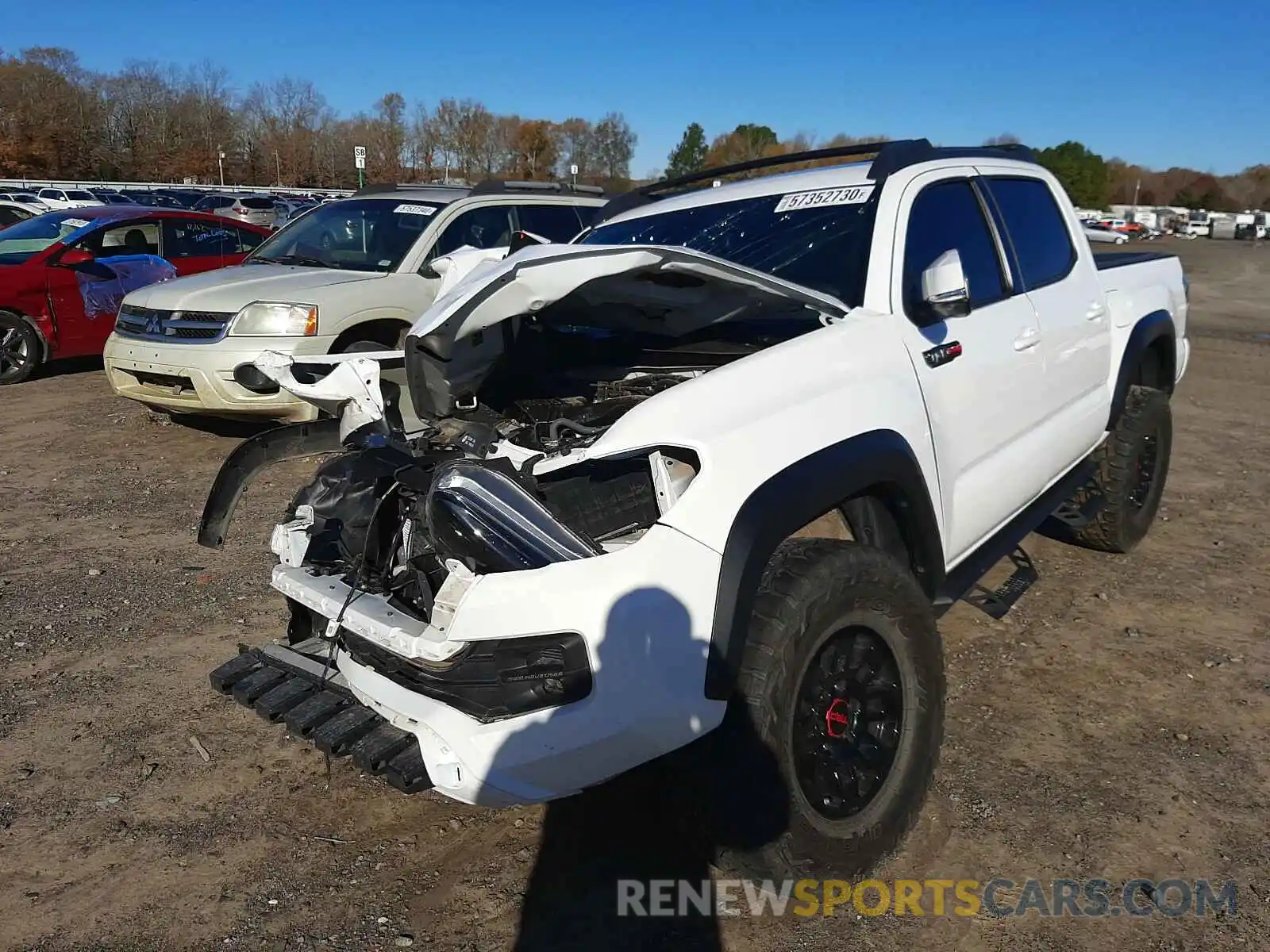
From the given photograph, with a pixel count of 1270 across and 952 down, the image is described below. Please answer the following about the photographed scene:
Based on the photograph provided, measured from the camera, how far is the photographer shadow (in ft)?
7.33

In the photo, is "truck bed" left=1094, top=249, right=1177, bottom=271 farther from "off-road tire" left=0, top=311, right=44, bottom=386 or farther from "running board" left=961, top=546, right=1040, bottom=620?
"off-road tire" left=0, top=311, right=44, bottom=386

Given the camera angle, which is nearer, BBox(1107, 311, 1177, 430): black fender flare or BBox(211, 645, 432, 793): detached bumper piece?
BBox(211, 645, 432, 793): detached bumper piece

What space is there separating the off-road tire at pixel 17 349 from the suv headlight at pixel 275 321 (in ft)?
14.5

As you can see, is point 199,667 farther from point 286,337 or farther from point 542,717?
point 286,337

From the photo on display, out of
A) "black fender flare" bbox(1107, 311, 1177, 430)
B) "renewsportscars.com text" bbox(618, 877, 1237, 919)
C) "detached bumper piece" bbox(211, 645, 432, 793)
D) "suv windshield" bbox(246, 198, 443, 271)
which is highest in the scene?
"suv windshield" bbox(246, 198, 443, 271)

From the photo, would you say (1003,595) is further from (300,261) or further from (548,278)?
(300,261)

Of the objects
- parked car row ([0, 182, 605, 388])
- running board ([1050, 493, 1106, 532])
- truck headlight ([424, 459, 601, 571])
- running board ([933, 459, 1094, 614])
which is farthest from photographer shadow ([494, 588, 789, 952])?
parked car row ([0, 182, 605, 388])

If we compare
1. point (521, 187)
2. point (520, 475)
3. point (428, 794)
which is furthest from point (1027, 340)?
point (521, 187)

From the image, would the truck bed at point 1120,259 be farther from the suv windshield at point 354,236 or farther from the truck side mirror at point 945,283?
the suv windshield at point 354,236

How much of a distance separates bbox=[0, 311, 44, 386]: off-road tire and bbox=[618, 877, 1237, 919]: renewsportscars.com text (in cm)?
952

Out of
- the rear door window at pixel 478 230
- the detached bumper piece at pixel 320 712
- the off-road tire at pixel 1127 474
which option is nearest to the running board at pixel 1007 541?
the off-road tire at pixel 1127 474

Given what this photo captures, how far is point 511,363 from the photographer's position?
3578 millimetres

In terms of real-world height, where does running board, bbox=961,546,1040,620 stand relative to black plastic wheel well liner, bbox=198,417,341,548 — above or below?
below

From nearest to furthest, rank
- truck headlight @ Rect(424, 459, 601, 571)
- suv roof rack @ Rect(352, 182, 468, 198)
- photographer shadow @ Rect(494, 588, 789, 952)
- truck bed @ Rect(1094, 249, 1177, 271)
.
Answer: photographer shadow @ Rect(494, 588, 789, 952) < truck headlight @ Rect(424, 459, 601, 571) < truck bed @ Rect(1094, 249, 1177, 271) < suv roof rack @ Rect(352, 182, 468, 198)
